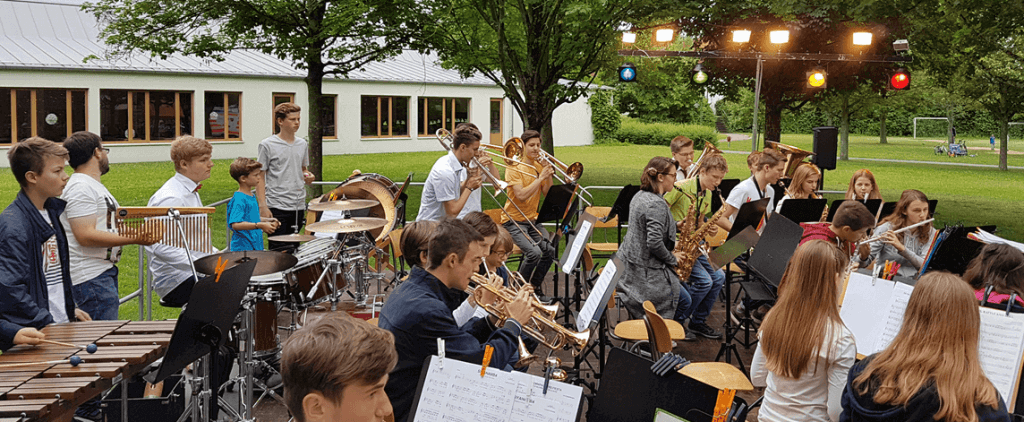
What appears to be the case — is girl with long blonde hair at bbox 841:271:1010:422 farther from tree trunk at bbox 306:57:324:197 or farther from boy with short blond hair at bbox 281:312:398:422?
tree trunk at bbox 306:57:324:197

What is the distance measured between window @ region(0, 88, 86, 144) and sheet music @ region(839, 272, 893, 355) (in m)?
25.5

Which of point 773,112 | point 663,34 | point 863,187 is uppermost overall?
point 663,34

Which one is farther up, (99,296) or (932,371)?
(932,371)

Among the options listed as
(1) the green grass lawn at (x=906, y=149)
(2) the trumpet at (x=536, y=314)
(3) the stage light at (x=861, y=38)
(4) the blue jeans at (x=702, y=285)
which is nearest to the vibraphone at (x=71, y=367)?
(2) the trumpet at (x=536, y=314)

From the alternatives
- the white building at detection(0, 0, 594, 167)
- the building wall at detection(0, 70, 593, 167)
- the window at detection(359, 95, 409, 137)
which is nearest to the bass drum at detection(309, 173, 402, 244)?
the white building at detection(0, 0, 594, 167)

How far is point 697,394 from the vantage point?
3.25m

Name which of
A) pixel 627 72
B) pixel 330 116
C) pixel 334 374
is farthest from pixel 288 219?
pixel 330 116

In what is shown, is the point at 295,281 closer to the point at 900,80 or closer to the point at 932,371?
the point at 932,371

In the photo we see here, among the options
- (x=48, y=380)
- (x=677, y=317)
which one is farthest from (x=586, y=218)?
(x=48, y=380)

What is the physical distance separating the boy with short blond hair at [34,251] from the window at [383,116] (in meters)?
27.8

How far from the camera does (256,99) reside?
95.0 feet

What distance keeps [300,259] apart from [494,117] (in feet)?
103

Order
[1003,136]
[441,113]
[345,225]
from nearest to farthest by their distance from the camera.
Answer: [345,225] < [1003,136] < [441,113]

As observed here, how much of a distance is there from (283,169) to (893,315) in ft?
20.6
